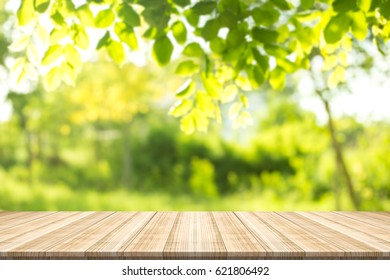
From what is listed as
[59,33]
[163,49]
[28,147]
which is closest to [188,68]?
[163,49]

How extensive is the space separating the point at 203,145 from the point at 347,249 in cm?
691

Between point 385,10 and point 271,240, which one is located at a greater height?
point 385,10

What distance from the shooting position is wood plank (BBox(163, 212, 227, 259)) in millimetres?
1146

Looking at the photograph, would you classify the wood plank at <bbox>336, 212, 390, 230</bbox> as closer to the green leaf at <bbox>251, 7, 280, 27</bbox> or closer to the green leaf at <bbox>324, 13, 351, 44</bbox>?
the green leaf at <bbox>324, 13, 351, 44</bbox>

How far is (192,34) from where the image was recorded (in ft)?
5.55

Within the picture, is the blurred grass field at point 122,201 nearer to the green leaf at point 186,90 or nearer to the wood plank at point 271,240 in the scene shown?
the wood plank at point 271,240

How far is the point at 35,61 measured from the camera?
5.04 ft

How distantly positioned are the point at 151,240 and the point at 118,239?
89mm

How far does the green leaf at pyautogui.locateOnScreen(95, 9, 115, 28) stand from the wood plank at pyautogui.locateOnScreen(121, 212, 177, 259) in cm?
62

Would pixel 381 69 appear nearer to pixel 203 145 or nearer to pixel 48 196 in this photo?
pixel 203 145

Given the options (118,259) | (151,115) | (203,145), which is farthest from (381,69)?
(118,259)

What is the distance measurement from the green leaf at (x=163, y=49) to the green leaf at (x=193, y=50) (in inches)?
4.1

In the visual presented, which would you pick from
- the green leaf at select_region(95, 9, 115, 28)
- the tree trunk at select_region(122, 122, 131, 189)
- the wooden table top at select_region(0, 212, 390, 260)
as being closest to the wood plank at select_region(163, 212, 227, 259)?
the wooden table top at select_region(0, 212, 390, 260)

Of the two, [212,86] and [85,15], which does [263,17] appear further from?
[85,15]
